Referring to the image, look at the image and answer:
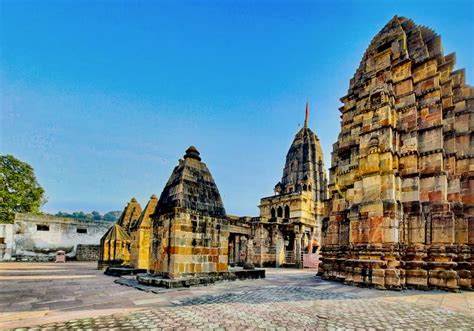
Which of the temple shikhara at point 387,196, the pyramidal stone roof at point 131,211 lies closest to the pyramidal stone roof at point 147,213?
the temple shikhara at point 387,196

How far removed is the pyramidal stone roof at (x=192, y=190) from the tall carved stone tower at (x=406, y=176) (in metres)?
5.94

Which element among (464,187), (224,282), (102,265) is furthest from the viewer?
(102,265)

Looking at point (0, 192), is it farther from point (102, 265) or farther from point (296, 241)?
point (296, 241)

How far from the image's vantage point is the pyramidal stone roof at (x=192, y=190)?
1018 cm

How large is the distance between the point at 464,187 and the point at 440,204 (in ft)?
7.38

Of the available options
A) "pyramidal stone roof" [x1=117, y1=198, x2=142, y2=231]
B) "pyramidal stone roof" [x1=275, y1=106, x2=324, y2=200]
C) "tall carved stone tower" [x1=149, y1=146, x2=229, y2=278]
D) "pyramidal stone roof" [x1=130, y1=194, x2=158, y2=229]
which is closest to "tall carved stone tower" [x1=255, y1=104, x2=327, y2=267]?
"pyramidal stone roof" [x1=275, y1=106, x2=324, y2=200]

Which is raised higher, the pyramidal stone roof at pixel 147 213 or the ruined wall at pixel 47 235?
the pyramidal stone roof at pixel 147 213

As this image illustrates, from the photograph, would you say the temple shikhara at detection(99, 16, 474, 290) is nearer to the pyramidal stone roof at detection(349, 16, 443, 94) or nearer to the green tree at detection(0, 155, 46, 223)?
the pyramidal stone roof at detection(349, 16, 443, 94)

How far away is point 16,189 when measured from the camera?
3303cm

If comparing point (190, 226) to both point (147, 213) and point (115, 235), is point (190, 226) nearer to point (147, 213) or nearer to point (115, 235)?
point (147, 213)

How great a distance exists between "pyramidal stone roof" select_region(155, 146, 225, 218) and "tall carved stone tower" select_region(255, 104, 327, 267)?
1806cm

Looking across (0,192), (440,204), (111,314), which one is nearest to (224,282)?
(111,314)

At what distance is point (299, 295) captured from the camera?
819 centimetres

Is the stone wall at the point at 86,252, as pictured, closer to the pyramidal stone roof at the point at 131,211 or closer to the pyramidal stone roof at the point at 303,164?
the pyramidal stone roof at the point at 131,211
